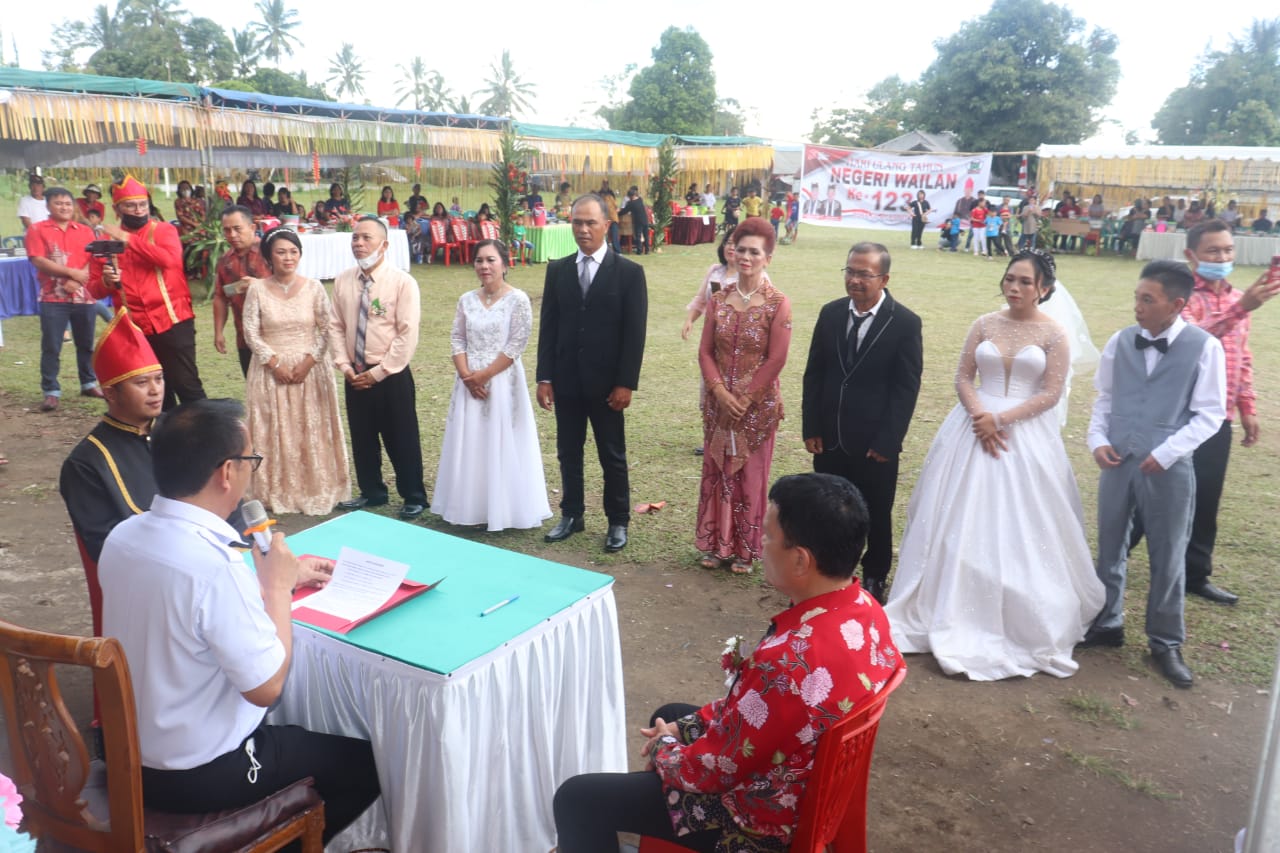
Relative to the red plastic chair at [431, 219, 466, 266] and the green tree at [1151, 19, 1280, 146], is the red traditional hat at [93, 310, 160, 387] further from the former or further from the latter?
the green tree at [1151, 19, 1280, 146]

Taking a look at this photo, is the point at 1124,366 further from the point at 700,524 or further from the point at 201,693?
the point at 201,693

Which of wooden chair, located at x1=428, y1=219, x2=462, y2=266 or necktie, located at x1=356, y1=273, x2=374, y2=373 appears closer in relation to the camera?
necktie, located at x1=356, y1=273, x2=374, y2=373

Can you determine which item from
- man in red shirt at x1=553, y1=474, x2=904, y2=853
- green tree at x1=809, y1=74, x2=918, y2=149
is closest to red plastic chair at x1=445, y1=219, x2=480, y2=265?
man in red shirt at x1=553, y1=474, x2=904, y2=853

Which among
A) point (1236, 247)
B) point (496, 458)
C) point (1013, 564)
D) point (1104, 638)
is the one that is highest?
point (1236, 247)

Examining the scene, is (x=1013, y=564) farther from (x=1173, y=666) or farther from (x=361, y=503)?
(x=361, y=503)

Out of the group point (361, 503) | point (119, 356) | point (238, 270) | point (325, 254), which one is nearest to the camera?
point (119, 356)

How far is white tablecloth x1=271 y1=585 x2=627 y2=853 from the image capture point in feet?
7.68

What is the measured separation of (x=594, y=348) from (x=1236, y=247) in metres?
22.3

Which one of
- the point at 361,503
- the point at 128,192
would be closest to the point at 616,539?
the point at 361,503

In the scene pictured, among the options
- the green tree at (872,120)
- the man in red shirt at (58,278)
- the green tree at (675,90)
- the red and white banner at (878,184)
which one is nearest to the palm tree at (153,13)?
the green tree at (675,90)

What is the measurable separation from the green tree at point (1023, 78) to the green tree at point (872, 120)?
8595 millimetres

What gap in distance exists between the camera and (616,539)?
17.3ft

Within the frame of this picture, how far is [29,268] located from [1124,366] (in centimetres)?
1333

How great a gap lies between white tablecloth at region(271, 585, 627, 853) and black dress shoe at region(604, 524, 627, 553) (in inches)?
91.9
